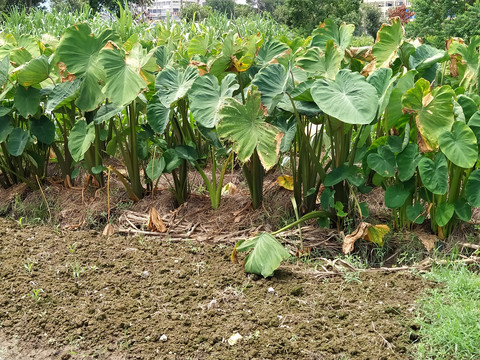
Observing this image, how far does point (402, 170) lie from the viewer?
2301 millimetres

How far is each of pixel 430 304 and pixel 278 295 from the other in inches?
21.7

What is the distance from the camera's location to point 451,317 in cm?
178

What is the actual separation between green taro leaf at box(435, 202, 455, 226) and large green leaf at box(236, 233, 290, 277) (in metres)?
0.68

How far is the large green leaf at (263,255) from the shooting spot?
2.17m

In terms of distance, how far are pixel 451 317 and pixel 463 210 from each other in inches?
27.0

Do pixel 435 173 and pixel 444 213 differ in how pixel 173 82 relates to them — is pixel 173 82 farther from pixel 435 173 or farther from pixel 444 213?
pixel 444 213

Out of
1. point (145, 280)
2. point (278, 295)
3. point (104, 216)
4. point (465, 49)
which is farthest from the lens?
point (104, 216)

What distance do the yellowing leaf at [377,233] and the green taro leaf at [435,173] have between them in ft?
0.87

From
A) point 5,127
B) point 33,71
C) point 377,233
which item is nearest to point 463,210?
point 377,233

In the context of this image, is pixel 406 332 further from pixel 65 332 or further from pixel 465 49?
pixel 465 49

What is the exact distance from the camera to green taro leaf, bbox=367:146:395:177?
228 centimetres

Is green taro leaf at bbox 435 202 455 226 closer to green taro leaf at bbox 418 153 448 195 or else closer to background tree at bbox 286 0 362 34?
green taro leaf at bbox 418 153 448 195

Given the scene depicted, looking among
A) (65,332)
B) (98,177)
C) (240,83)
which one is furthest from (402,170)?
(98,177)

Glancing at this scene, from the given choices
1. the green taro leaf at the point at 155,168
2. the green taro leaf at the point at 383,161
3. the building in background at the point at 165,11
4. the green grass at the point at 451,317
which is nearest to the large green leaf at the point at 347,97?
the green taro leaf at the point at 383,161
